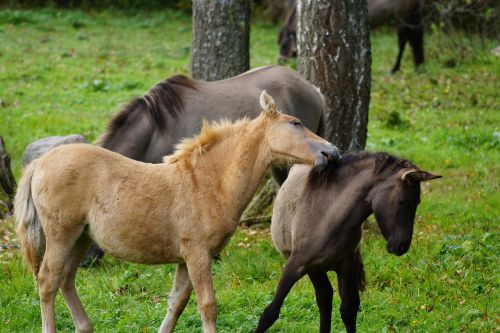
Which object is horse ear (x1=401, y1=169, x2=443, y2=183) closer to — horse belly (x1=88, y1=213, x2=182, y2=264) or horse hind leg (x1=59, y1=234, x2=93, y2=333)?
horse belly (x1=88, y1=213, x2=182, y2=264)

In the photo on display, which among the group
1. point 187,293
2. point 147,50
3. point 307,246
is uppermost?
point 307,246

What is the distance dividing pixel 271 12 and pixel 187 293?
20966 millimetres

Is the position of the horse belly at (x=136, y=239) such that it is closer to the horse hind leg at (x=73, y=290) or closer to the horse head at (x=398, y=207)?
the horse hind leg at (x=73, y=290)

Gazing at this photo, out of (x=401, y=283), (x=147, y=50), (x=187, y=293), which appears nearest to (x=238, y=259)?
(x=401, y=283)

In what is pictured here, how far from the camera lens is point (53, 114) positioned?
13.1 m

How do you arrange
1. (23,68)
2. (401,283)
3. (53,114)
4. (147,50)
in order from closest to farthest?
(401,283) → (53,114) → (23,68) → (147,50)

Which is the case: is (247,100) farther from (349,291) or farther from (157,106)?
(349,291)

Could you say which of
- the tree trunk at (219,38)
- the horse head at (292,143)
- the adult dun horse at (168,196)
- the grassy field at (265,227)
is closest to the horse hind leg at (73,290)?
the adult dun horse at (168,196)

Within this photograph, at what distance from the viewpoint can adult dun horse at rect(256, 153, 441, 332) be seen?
205 inches

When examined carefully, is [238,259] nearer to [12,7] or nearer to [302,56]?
[302,56]

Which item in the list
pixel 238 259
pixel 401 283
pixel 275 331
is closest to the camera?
pixel 275 331

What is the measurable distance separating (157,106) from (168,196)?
2.78 m

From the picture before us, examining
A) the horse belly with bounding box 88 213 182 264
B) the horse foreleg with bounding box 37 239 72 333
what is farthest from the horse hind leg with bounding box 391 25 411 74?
the horse foreleg with bounding box 37 239 72 333

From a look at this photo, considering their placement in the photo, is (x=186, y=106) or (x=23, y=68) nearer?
(x=186, y=106)
